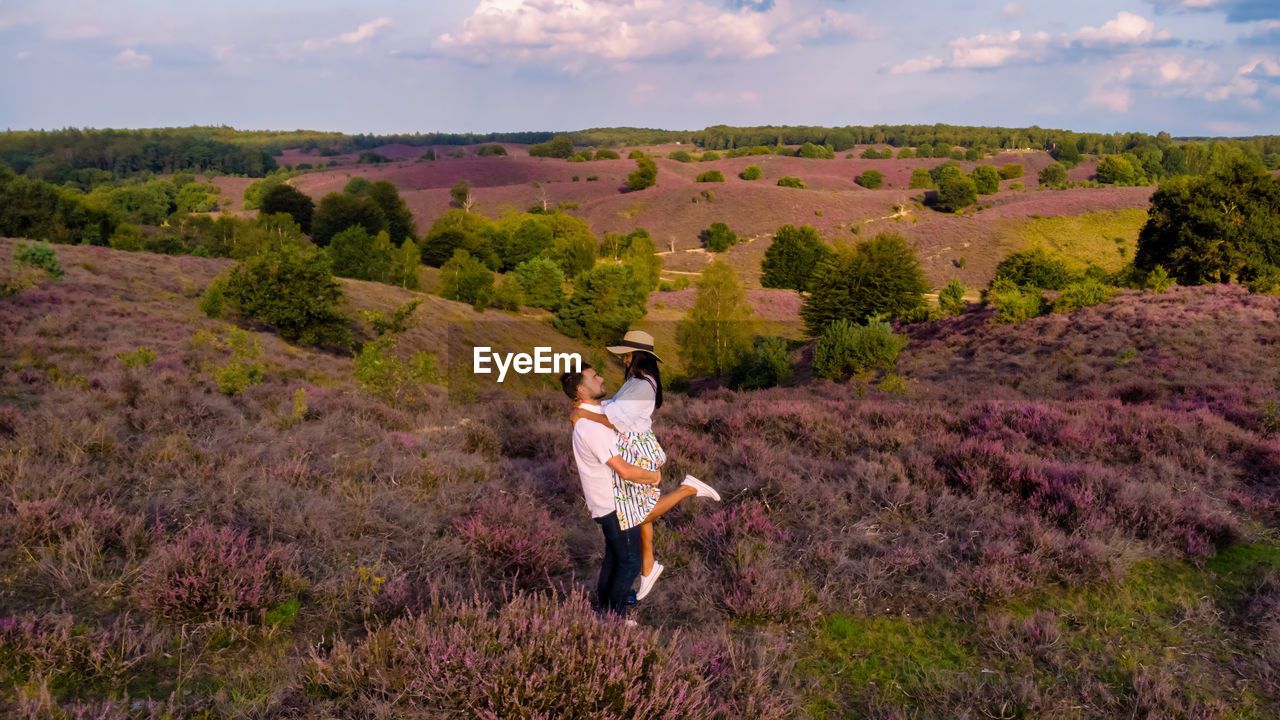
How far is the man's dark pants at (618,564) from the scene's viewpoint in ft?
14.7

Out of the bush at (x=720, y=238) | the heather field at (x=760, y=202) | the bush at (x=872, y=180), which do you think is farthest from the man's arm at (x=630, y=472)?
the bush at (x=872, y=180)

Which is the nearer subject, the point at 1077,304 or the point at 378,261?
the point at 1077,304

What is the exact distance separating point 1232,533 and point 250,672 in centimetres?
800

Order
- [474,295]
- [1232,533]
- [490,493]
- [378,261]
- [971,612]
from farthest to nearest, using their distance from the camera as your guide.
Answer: [378,261]
[474,295]
[490,493]
[1232,533]
[971,612]

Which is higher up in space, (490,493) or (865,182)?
(865,182)

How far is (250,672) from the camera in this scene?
391 centimetres

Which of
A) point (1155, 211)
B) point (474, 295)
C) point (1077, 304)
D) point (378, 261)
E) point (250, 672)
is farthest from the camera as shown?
point (378, 261)

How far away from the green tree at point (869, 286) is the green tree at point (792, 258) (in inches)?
1267

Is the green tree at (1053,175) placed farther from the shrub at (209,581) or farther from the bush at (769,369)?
the shrub at (209,581)

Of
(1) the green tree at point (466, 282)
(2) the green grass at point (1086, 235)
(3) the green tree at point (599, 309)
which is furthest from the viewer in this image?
(2) the green grass at point (1086, 235)

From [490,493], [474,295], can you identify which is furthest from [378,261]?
[490,493]

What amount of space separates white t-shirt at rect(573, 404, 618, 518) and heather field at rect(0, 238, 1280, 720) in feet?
1.98

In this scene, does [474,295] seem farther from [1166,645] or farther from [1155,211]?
[1166,645]
